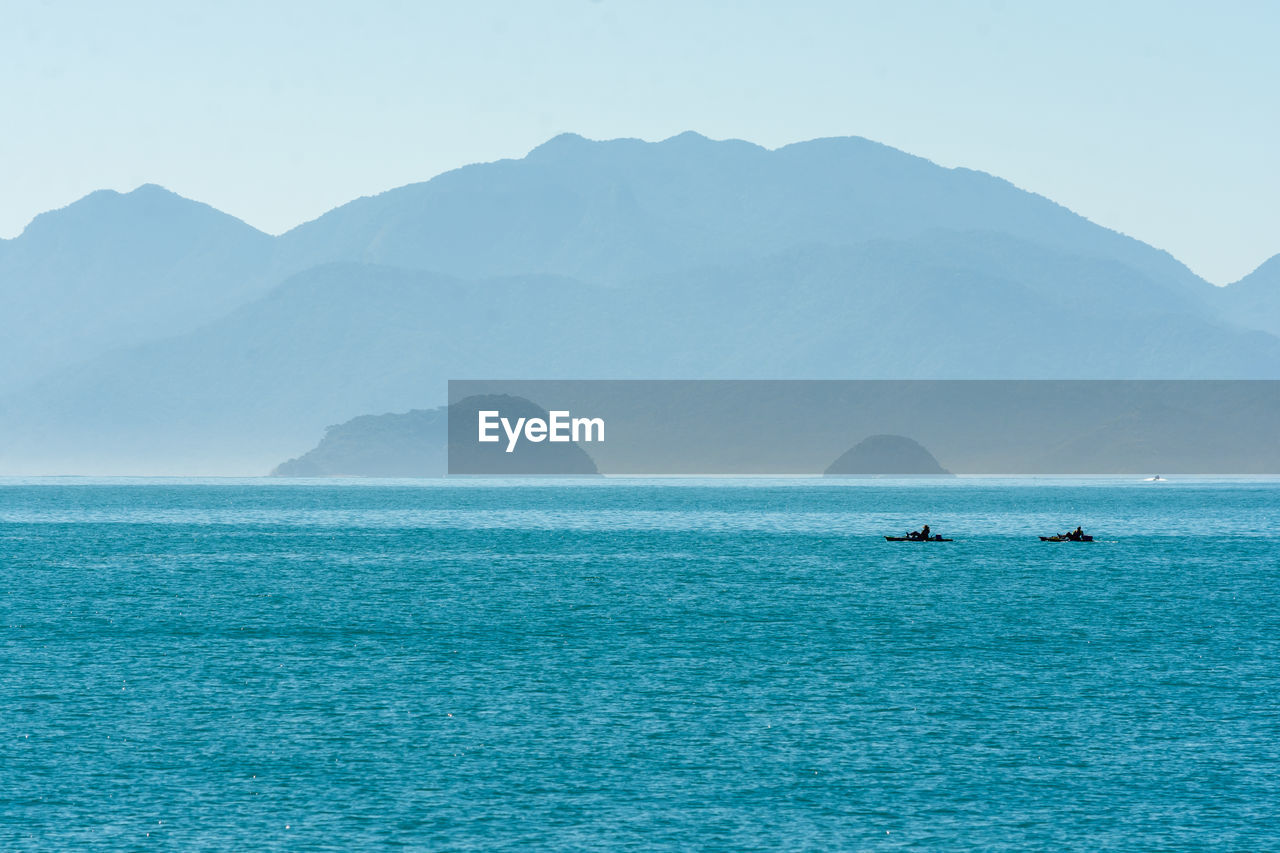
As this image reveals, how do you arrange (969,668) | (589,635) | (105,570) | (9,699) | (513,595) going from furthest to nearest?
(105,570) → (513,595) → (589,635) → (969,668) → (9,699)

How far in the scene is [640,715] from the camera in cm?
5966

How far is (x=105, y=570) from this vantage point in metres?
132

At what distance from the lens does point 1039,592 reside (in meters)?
112

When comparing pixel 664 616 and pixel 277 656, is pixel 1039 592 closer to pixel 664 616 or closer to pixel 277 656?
pixel 664 616

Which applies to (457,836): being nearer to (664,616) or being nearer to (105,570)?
(664,616)

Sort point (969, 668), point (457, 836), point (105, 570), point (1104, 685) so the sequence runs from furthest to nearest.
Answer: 1. point (105, 570)
2. point (969, 668)
3. point (1104, 685)
4. point (457, 836)

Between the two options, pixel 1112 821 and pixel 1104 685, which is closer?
pixel 1112 821

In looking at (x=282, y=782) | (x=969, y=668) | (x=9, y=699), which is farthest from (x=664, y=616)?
(x=282, y=782)

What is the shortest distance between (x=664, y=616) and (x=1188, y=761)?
4484cm

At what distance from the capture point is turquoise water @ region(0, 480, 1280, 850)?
45031mm

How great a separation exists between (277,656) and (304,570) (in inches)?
2299

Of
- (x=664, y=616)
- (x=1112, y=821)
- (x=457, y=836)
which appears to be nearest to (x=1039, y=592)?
(x=664, y=616)

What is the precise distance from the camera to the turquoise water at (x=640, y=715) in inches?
1773

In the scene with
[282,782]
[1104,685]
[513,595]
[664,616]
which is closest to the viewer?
[282,782]
